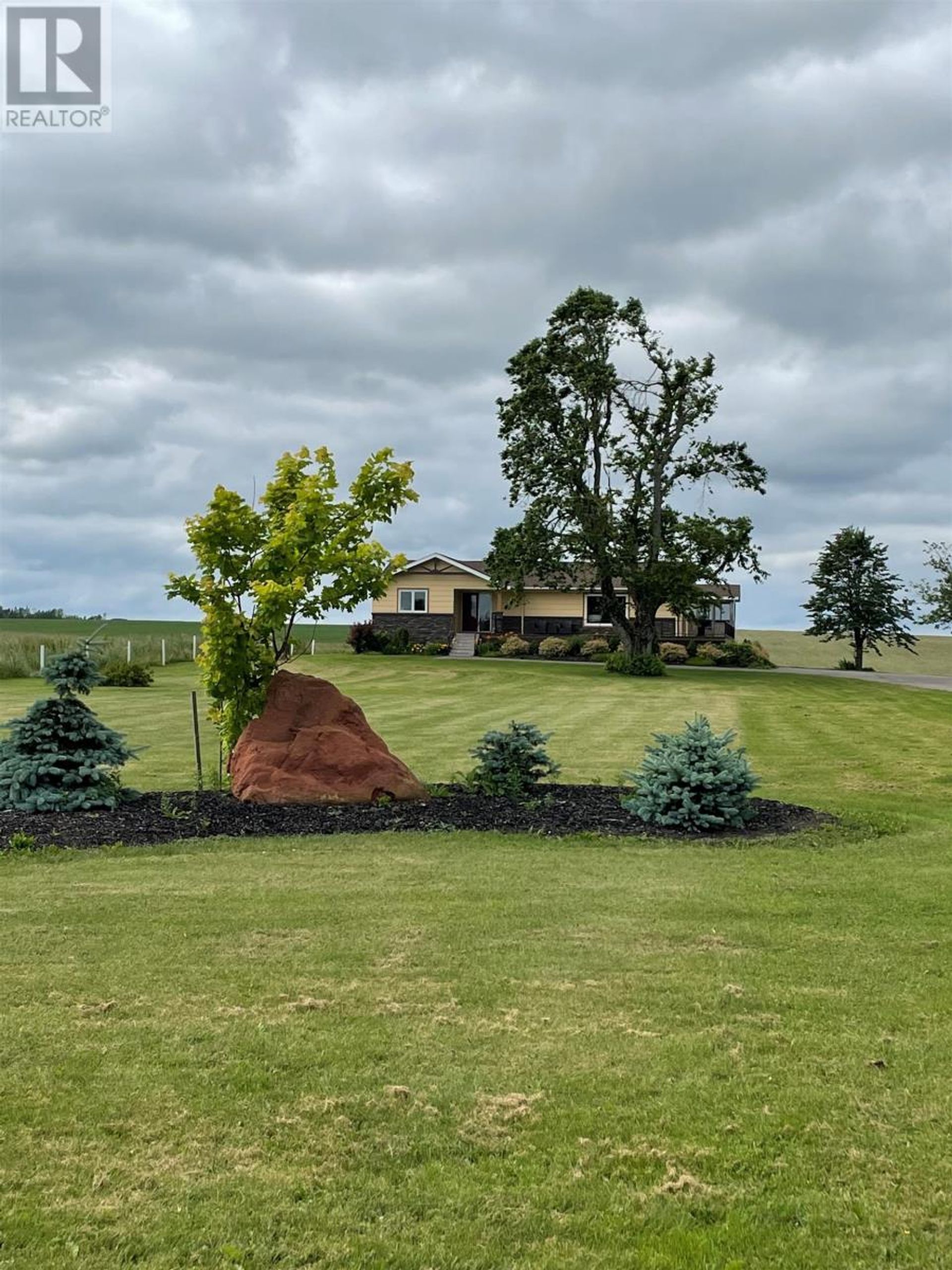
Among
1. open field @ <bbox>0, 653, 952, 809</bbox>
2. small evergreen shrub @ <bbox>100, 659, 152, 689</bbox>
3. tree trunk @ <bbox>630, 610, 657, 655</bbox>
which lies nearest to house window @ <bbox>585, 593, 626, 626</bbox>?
tree trunk @ <bbox>630, 610, 657, 655</bbox>

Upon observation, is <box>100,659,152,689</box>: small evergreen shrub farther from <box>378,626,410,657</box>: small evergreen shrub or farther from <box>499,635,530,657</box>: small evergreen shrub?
<box>499,635,530,657</box>: small evergreen shrub

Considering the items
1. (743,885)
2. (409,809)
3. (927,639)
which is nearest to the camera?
(743,885)

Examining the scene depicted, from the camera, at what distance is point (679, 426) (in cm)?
4353

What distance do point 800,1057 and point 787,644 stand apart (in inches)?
2836

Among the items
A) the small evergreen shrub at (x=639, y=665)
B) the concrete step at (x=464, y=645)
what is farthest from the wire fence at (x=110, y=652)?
the small evergreen shrub at (x=639, y=665)

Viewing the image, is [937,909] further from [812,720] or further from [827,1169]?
[812,720]

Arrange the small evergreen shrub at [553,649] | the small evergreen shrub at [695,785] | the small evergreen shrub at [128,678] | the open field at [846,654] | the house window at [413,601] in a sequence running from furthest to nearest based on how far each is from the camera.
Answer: the open field at [846,654]
the house window at [413,601]
the small evergreen shrub at [553,649]
the small evergreen shrub at [128,678]
the small evergreen shrub at [695,785]

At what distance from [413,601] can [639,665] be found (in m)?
18.1

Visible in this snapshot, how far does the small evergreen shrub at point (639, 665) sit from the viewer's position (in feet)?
134

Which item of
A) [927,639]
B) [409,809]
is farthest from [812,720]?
[927,639]

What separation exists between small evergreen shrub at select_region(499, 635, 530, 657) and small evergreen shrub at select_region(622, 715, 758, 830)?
132ft

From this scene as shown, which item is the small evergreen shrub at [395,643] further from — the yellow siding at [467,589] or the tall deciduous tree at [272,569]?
the tall deciduous tree at [272,569]

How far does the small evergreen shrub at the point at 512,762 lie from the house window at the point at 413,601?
4358 cm

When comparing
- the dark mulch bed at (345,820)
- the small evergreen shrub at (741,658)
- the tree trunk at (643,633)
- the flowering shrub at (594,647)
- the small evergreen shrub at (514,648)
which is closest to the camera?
the dark mulch bed at (345,820)
